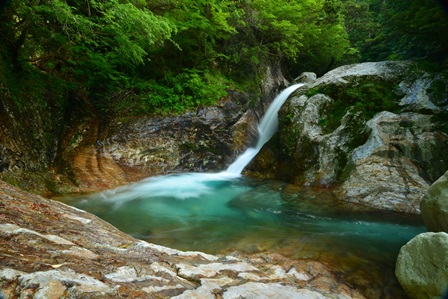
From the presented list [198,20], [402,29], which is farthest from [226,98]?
[402,29]

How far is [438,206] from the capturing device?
3992mm

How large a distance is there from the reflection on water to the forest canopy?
3.66m

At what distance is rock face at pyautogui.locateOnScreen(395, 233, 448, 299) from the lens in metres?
2.85

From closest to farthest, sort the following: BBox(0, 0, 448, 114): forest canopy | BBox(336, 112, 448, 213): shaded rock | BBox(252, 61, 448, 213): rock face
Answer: BBox(0, 0, 448, 114): forest canopy
BBox(336, 112, 448, 213): shaded rock
BBox(252, 61, 448, 213): rock face

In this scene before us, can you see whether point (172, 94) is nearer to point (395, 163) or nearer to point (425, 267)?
point (395, 163)

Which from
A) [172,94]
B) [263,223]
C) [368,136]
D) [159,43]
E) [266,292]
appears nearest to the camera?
[266,292]

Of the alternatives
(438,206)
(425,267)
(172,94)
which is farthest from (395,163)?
(172,94)

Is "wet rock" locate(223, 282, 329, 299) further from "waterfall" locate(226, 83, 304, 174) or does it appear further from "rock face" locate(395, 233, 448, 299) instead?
"waterfall" locate(226, 83, 304, 174)

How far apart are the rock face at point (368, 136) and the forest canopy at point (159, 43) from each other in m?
1.67

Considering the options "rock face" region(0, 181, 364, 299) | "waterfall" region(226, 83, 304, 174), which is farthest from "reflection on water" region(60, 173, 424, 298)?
"waterfall" region(226, 83, 304, 174)

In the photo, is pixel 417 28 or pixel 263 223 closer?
pixel 263 223

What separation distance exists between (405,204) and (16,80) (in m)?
10.1

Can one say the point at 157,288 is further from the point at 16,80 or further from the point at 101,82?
the point at 101,82

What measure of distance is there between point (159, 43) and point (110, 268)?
962cm
